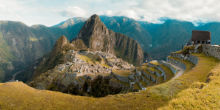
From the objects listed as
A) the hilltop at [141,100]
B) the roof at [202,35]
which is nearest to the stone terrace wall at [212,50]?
the roof at [202,35]

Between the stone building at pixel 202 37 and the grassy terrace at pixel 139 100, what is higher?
the stone building at pixel 202 37

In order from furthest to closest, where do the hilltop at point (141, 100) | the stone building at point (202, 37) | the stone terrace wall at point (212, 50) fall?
1. the stone building at point (202, 37)
2. the stone terrace wall at point (212, 50)
3. the hilltop at point (141, 100)

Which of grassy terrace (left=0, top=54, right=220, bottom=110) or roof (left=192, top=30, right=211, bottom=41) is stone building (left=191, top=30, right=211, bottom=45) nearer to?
roof (left=192, top=30, right=211, bottom=41)

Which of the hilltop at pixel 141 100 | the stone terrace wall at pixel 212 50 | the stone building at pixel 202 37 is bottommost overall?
the hilltop at pixel 141 100

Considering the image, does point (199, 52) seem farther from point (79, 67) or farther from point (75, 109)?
point (79, 67)

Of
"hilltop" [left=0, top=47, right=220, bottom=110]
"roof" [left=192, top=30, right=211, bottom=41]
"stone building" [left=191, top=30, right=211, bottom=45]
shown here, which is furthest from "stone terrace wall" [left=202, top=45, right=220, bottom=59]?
"hilltop" [left=0, top=47, right=220, bottom=110]

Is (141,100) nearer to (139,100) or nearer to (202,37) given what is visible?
(139,100)

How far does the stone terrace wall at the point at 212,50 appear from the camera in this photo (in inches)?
1393

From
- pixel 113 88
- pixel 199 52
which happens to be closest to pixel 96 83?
pixel 113 88

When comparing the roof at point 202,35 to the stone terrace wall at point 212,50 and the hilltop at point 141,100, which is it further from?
the hilltop at point 141,100

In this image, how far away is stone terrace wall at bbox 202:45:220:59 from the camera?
3538cm

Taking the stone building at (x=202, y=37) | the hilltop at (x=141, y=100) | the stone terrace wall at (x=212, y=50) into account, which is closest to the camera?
the hilltop at (x=141, y=100)

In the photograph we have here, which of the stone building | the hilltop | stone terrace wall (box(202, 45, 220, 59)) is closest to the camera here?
the hilltop

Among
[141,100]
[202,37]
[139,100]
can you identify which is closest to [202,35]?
[202,37]
